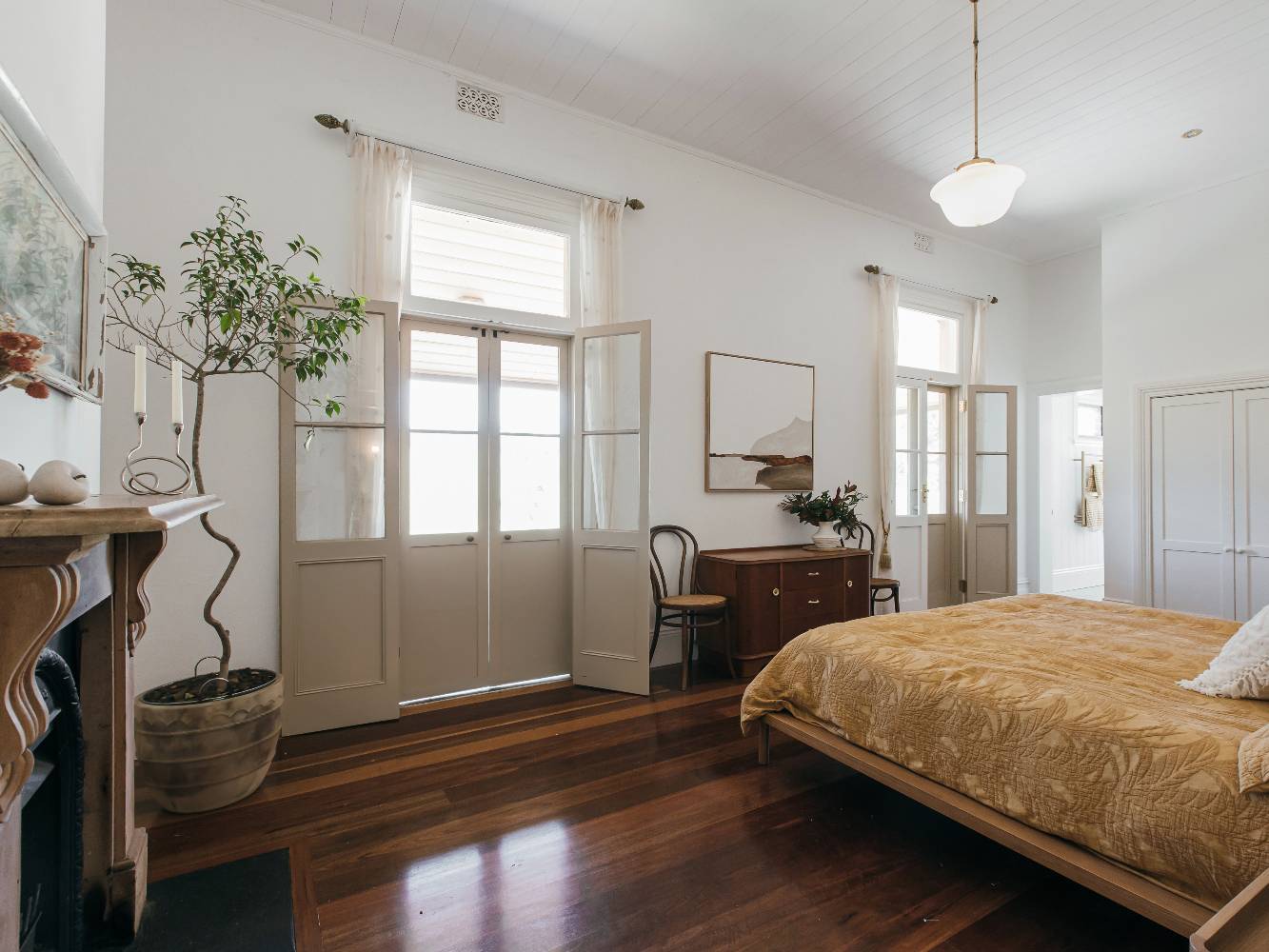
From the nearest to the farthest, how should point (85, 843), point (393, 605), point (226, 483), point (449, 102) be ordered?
1. point (85, 843)
2. point (226, 483)
3. point (393, 605)
4. point (449, 102)

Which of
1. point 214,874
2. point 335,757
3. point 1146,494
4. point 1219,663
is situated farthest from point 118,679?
point 1146,494

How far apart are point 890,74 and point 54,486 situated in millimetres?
4259

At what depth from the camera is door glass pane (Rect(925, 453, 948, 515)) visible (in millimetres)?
5988

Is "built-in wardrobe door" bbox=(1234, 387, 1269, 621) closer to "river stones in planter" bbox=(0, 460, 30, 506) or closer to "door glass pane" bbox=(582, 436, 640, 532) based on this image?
"door glass pane" bbox=(582, 436, 640, 532)

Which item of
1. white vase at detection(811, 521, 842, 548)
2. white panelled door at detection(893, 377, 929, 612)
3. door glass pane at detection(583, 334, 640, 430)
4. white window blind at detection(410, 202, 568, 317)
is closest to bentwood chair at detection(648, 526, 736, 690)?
door glass pane at detection(583, 334, 640, 430)

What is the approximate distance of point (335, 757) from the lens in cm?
289

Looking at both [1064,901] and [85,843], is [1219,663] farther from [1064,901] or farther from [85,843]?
[85,843]

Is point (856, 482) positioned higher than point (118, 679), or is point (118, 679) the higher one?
point (856, 482)

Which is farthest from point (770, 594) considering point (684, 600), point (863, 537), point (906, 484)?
point (906, 484)

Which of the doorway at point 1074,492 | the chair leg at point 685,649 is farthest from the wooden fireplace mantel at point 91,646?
the doorway at point 1074,492

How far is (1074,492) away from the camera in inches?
291

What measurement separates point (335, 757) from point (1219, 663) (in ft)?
11.3

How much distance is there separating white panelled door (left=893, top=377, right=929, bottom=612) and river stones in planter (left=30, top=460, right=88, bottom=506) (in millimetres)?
5507

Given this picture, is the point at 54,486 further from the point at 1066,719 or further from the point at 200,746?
the point at 1066,719
